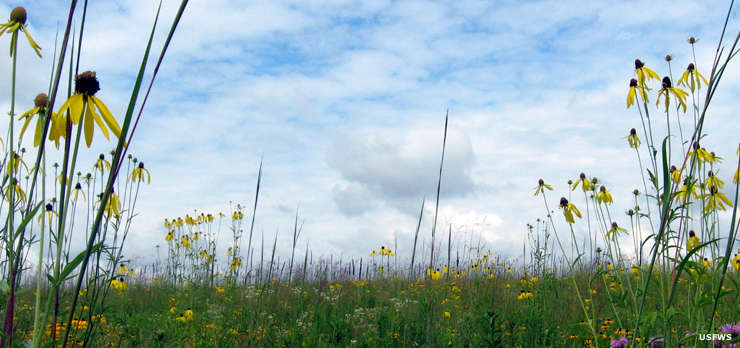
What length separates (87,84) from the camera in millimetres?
1245

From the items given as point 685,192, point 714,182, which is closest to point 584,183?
point 714,182

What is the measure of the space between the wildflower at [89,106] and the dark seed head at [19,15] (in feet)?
2.01

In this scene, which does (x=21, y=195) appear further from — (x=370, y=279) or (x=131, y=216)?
(x=370, y=279)

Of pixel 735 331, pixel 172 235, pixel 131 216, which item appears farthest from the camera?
pixel 172 235

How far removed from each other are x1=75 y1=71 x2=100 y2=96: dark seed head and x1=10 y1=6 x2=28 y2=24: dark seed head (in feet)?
2.03

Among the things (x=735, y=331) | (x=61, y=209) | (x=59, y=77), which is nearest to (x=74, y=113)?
(x=59, y=77)

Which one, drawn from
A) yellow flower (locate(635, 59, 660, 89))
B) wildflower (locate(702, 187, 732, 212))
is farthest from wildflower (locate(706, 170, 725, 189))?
yellow flower (locate(635, 59, 660, 89))

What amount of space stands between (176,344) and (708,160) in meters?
3.96

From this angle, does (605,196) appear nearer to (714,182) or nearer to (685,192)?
(714,182)

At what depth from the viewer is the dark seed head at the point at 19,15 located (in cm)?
164

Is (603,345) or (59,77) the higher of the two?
(59,77)

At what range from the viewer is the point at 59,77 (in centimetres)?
108

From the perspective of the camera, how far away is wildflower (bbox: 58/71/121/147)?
118cm

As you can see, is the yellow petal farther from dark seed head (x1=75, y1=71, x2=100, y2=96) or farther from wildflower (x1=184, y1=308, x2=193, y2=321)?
wildflower (x1=184, y1=308, x2=193, y2=321)
